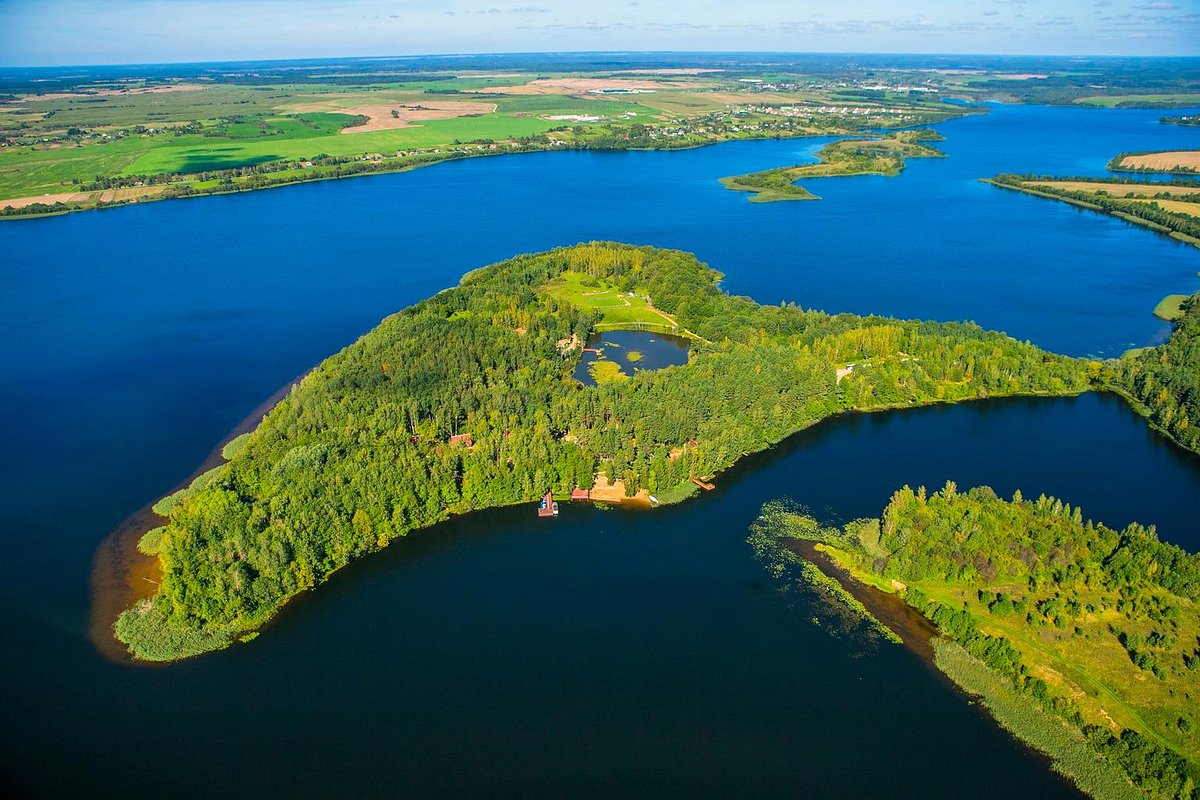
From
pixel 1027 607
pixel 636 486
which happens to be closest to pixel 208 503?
pixel 636 486

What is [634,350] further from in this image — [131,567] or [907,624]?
[131,567]

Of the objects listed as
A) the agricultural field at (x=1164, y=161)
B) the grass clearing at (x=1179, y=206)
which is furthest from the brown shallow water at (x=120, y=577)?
the agricultural field at (x=1164, y=161)

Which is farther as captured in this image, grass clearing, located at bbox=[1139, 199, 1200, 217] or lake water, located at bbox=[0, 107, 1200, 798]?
grass clearing, located at bbox=[1139, 199, 1200, 217]

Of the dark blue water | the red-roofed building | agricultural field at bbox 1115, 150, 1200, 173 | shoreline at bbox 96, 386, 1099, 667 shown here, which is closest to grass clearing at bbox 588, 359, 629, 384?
the dark blue water

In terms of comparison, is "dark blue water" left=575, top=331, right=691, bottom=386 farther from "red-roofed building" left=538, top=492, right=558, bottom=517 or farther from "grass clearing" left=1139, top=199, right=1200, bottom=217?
"grass clearing" left=1139, top=199, right=1200, bottom=217

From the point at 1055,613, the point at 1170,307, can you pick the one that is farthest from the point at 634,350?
the point at 1170,307

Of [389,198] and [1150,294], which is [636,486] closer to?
[1150,294]

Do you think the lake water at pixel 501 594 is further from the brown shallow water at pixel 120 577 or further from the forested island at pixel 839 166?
the forested island at pixel 839 166
